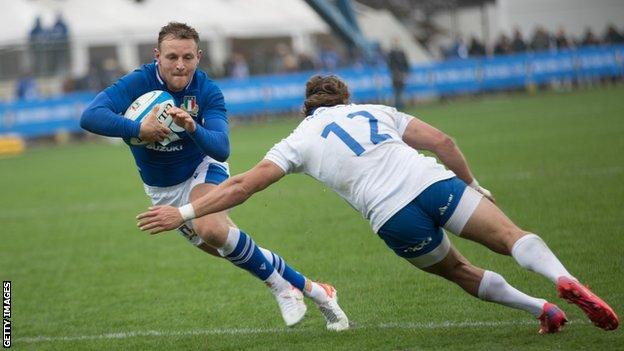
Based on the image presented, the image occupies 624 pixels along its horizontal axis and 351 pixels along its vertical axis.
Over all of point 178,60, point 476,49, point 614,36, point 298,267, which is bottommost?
point 476,49

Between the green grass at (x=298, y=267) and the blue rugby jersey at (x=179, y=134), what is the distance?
112 cm

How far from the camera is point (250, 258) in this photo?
7.20m

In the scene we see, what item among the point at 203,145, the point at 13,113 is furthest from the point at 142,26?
the point at 203,145

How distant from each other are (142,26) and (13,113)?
6550 millimetres

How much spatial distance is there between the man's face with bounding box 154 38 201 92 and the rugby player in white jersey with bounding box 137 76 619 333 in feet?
3.45

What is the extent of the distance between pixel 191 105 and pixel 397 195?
73.5 inches

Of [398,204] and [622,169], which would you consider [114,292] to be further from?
[622,169]

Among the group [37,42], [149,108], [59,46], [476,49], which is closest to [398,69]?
[476,49]

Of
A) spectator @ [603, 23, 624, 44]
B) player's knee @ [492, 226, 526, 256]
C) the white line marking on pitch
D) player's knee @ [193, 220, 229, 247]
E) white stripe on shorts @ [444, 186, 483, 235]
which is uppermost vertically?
white stripe on shorts @ [444, 186, 483, 235]

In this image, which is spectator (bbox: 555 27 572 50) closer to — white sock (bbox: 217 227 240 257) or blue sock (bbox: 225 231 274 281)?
blue sock (bbox: 225 231 274 281)

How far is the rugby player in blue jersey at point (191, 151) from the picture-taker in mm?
A: 6941

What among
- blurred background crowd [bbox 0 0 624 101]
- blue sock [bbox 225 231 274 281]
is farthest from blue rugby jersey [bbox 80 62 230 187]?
blurred background crowd [bbox 0 0 624 101]

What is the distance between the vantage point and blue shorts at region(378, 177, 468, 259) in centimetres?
603

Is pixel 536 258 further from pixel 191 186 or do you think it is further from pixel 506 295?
pixel 191 186
